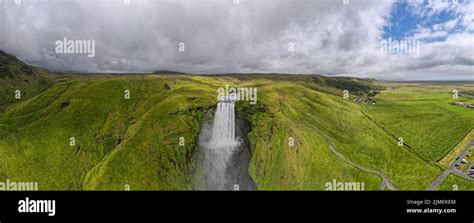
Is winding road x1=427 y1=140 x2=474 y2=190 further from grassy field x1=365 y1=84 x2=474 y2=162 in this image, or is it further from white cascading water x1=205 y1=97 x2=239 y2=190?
white cascading water x1=205 y1=97 x2=239 y2=190

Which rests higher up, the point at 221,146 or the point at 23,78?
the point at 23,78

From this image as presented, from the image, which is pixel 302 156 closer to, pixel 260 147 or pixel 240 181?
pixel 260 147

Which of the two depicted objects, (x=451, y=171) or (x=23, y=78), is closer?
(x=451, y=171)

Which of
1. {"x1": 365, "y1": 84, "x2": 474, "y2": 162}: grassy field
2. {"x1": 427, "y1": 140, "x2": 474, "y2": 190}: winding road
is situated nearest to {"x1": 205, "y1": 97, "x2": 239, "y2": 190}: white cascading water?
{"x1": 365, "y1": 84, "x2": 474, "y2": 162}: grassy field

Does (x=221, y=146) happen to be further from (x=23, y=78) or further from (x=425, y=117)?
(x=23, y=78)

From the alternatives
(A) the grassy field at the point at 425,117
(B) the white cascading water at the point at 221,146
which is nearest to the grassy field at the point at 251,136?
(A) the grassy field at the point at 425,117

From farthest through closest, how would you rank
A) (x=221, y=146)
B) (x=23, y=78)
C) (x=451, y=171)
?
(x=23, y=78) < (x=221, y=146) < (x=451, y=171)

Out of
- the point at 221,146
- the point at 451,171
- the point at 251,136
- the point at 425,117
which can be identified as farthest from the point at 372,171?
the point at 221,146

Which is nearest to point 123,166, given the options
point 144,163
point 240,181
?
point 144,163
